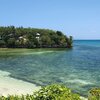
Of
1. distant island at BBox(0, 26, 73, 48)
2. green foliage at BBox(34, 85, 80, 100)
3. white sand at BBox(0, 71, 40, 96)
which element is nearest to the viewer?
green foliage at BBox(34, 85, 80, 100)

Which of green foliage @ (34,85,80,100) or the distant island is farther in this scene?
the distant island

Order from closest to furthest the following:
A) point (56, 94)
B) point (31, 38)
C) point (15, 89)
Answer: point (56, 94), point (15, 89), point (31, 38)

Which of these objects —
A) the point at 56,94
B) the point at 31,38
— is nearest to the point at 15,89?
the point at 56,94

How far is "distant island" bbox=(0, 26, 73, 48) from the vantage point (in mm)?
109812

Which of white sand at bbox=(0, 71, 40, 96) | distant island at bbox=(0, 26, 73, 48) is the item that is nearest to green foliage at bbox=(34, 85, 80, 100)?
white sand at bbox=(0, 71, 40, 96)

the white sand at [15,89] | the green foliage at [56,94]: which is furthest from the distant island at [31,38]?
the green foliage at [56,94]

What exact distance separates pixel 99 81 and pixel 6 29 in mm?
86763

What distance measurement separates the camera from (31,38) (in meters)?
112

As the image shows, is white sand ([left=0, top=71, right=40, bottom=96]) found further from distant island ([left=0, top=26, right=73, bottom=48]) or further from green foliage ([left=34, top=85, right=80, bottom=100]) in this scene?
distant island ([left=0, top=26, right=73, bottom=48])

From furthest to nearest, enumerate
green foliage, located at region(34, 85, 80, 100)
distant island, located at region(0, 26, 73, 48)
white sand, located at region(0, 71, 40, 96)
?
1. distant island, located at region(0, 26, 73, 48)
2. white sand, located at region(0, 71, 40, 96)
3. green foliage, located at region(34, 85, 80, 100)

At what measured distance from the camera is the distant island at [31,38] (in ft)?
360

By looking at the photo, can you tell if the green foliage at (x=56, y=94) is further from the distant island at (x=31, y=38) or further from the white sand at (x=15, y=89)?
the distant island at (x=31, y=38)

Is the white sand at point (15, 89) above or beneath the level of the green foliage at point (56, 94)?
beneath

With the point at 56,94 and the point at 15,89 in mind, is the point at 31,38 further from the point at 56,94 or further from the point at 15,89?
the point at 56,94
